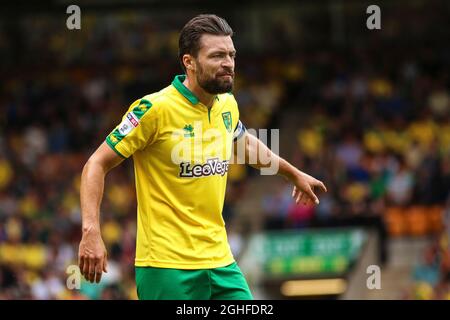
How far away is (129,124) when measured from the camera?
5801 mm

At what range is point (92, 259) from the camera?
542 centimetres

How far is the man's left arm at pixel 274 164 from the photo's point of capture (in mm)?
6500

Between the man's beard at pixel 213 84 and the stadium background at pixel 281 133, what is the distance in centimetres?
663

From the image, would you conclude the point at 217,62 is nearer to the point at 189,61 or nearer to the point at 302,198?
the point at 189,61

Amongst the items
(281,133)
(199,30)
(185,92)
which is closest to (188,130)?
(185,92)

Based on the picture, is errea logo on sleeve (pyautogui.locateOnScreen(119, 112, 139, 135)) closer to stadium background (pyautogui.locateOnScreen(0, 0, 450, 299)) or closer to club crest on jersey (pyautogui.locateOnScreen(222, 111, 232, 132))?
club crest on jersey (pyautogui.locateOnScreen(222, 111, 232, 132))

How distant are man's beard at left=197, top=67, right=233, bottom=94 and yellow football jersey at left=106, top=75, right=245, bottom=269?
10cm

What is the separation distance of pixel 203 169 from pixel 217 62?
57 centimetres

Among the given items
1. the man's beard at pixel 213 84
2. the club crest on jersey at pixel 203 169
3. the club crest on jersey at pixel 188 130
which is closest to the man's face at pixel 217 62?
the man's beard at pixel 213 84

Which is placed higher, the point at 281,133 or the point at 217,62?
the point at 217,62

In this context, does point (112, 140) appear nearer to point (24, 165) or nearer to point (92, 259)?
point (92, 259)

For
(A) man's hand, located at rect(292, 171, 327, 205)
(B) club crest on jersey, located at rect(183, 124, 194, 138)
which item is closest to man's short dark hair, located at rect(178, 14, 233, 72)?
(B) club crest on jersey, located at rect(183, 124, 194, 138)

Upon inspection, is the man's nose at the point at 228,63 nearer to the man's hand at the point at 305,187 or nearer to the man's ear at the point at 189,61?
the man's ear at the point at 189,61

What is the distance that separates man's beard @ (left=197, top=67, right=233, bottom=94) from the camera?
19.5 feet
